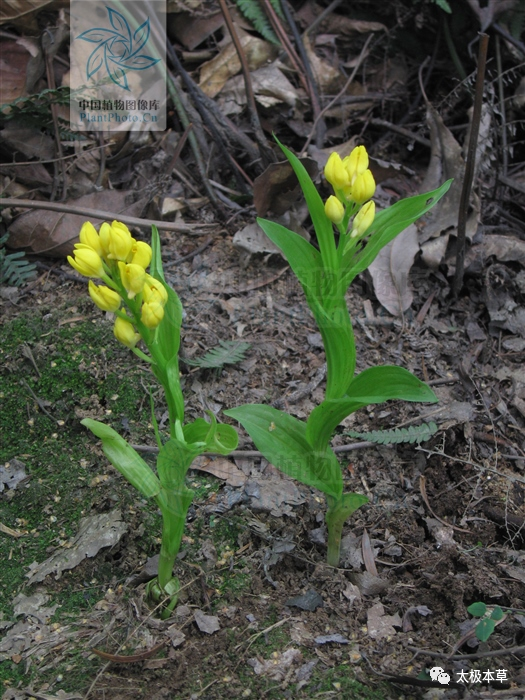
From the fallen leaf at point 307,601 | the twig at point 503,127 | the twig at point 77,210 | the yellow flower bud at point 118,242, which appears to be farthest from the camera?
the twig at point 503,127

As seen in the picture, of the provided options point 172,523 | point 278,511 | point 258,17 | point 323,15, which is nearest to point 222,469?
point 278,511

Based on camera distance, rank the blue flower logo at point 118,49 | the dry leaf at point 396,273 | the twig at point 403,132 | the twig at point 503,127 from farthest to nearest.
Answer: the twig at point 403,132
the blue flower logo at point 118,49
the twig at point 503,127
the dry leaf at point 396,273

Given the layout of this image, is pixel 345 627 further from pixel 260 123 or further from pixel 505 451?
pixel 260 123

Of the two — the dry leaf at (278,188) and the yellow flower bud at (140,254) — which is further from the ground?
the yellow flower bud at (140,254)

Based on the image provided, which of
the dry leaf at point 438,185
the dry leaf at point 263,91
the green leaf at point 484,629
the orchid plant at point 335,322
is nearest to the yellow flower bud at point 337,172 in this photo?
the orchid plant at point 335,322

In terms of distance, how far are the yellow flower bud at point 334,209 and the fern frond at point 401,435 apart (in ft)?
2.47

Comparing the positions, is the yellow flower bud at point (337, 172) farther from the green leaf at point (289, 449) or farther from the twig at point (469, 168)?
the twig at point (469, 168)

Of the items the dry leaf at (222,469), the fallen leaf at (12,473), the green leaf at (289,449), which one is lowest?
the dry leaf at (222,469)

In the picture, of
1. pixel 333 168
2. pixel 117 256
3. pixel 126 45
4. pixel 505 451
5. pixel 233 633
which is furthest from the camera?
pixel 126 45

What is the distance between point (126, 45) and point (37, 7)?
39cm

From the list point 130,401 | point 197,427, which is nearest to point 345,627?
point 197,427

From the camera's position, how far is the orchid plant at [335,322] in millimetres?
1437

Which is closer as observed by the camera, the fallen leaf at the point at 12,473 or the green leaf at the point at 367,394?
the green leaf at the point at 367,394

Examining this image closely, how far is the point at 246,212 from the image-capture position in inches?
104
